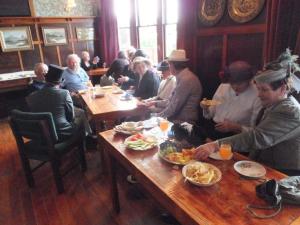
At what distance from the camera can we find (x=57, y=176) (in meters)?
2.30

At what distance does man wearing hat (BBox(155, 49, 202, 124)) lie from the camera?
2523mm

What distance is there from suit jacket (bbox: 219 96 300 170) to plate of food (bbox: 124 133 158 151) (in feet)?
1.72

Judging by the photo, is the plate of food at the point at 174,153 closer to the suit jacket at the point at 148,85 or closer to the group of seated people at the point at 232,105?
the group of seated people at the point at 232,105

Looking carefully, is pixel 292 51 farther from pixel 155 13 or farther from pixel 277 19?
pixel 155 13

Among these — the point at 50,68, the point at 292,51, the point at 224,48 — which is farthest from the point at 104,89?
the point at 292,51

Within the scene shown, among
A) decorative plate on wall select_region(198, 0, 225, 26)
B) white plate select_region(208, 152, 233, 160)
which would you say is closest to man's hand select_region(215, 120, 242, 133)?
white plate select_region(208, 152, 233, 160)

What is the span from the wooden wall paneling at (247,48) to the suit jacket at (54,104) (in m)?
1.86

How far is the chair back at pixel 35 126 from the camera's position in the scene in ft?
6.93

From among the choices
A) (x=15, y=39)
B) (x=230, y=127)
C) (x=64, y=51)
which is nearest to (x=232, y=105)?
(x=230, y=127)

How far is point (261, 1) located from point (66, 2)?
4.47 m

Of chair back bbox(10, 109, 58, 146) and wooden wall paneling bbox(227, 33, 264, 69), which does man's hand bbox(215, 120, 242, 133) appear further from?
chair back bbox(10, 109, 58, 146)

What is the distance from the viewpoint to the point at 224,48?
2607 mm

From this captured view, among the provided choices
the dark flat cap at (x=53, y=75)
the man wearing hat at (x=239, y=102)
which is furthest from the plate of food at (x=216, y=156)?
the dark flat cap at (x=53, y=75)

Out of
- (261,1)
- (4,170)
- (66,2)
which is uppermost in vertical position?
(66,2)
